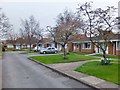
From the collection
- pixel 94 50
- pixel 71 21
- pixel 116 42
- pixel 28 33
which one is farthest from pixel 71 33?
pixel 28 33

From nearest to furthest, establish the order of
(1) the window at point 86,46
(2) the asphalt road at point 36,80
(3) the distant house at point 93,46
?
(2) the asphalt road at point 36,80 → (3) the distant house at point 93,46 → (1) the window at point 86,46

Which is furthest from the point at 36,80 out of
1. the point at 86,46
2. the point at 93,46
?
the point at 86,46

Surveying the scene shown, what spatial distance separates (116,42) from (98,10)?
61.3 ft

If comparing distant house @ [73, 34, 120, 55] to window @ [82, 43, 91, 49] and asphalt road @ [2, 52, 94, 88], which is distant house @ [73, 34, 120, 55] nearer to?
window @ [82, 43, 91, 49]

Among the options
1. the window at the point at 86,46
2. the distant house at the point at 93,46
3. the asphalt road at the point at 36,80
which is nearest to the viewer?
the asphalt road at the point at 36,80

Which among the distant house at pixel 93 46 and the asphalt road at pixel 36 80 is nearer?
the asphalt road at pixel 36 80

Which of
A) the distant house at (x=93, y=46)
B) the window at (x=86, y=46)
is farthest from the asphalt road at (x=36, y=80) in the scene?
the window at (x=86, y=46)

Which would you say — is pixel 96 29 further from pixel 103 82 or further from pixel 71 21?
pixel 71 21

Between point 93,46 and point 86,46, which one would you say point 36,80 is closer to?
point 93,46

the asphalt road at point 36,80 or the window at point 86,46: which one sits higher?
the window at point 86,46

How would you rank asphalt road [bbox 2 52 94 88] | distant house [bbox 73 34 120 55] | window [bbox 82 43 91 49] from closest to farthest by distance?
asphalt road [bbox 2 52 94 88]
distant house [bbox 73 34 120 55]
window [bbox 82 43 91 49]

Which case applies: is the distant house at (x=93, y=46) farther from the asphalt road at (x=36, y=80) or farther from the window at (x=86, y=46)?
the asphalt road at (x=36, y=80)

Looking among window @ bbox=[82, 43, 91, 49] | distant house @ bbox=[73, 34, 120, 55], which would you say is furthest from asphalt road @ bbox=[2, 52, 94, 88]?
window @ bbox=[82, 43, 91, 49]

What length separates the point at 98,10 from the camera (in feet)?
68.3
